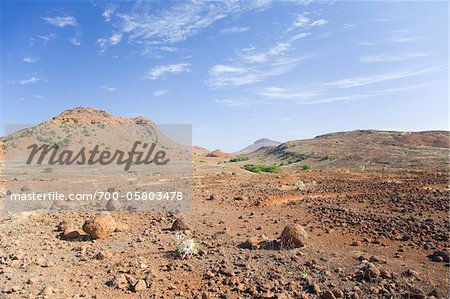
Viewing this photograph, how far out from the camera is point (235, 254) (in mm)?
6211

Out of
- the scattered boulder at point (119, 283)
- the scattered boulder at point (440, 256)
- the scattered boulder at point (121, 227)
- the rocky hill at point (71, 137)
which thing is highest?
the rocky hill at point (71, 137)

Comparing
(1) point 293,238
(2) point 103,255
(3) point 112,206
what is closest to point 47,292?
(2) point 103,255

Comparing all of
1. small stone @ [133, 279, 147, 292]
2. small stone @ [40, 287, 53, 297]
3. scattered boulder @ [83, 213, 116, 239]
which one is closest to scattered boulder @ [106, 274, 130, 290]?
small stone @ [133, 279, 147, 292]

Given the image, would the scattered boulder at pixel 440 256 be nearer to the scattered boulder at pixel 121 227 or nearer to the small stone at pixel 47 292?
the small stone at pixel 47 292

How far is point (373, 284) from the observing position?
186 inches

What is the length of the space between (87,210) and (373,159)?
26823mm

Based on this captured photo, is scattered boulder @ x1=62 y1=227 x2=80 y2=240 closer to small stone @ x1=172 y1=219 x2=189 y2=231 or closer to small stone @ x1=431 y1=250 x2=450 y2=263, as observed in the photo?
small stone @ x1=172 y1=219 x2=189 y2=231

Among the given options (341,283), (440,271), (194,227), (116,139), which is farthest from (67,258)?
(116,139)

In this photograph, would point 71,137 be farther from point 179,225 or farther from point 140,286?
point 140,286

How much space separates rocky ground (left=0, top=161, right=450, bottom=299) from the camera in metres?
4.84

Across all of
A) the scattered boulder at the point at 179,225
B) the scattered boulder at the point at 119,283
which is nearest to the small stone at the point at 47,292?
the scattered boulder at the point at 119,283

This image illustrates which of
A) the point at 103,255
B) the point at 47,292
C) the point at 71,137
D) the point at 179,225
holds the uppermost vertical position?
the point at 71,137

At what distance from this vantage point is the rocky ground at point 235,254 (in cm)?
484

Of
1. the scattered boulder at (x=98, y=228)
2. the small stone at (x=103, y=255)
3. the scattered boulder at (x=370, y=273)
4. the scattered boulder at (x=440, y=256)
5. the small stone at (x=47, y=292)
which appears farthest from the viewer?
the scattered boulder at (x=98, y=228)
